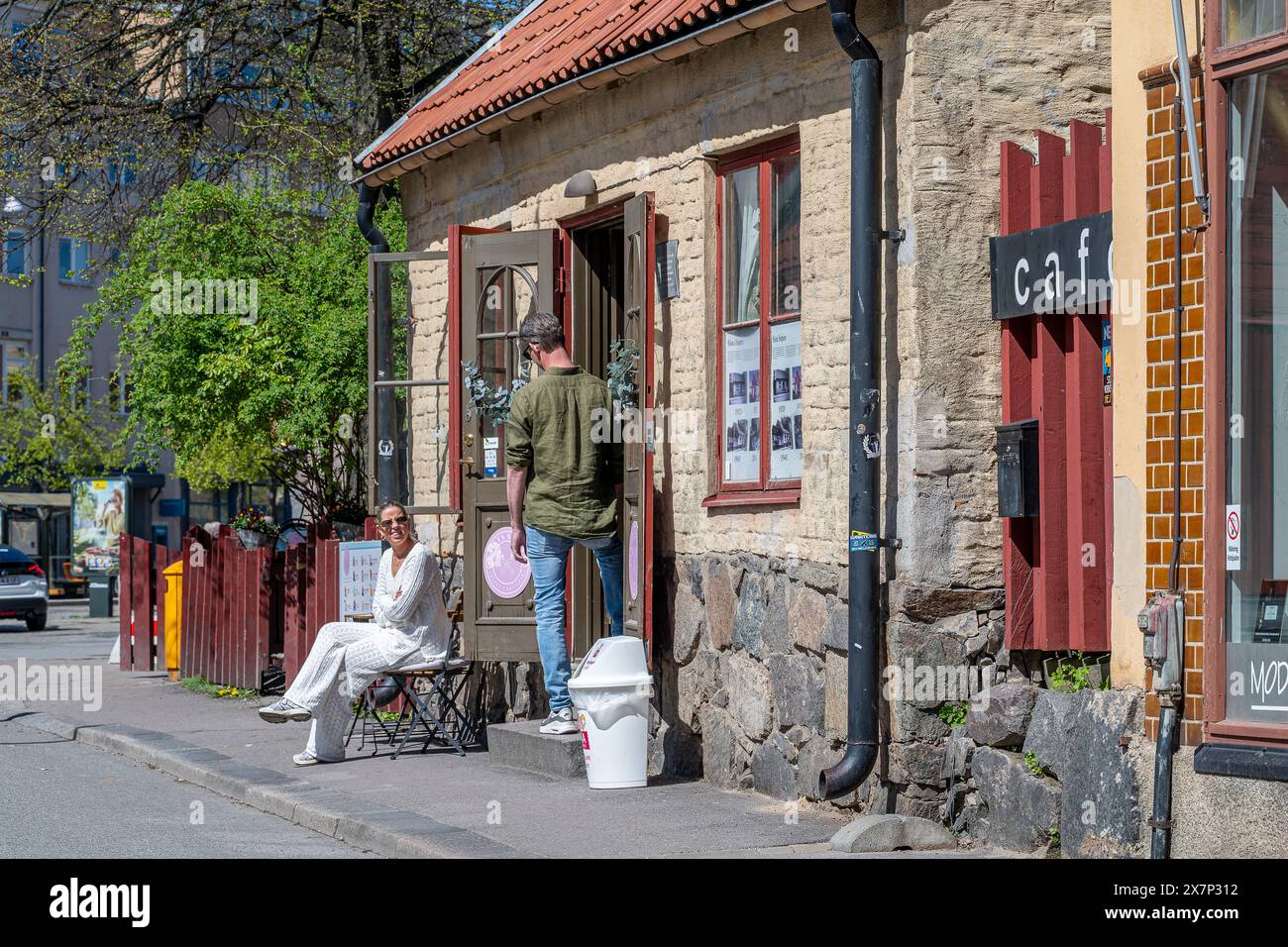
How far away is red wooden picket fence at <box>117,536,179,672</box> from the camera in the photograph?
18.4 meters

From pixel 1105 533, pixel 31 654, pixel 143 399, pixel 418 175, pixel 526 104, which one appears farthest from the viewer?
pixel 31 654

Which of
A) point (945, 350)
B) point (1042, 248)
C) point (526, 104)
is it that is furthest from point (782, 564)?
point (526, 104)

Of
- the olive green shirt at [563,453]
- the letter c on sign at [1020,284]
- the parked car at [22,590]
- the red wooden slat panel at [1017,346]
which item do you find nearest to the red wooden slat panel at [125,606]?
the olive green shirt at [563,453]

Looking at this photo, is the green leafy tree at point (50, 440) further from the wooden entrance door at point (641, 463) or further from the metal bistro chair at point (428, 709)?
the wooden entrance door at point (641, 463)

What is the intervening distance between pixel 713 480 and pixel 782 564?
1024 millimetres

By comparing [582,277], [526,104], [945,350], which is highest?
[526,104]

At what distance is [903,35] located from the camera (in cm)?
832

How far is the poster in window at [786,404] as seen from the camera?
30.3 ft

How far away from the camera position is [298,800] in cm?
915

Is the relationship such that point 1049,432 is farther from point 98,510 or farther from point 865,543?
point 98,510

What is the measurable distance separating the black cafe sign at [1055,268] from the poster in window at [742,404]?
1.84 meters

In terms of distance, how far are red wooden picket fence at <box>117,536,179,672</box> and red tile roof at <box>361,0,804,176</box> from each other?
6.30 metres

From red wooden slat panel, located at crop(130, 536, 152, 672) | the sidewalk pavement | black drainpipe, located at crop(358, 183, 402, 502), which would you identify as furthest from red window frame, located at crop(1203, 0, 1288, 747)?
red wooden slat panel, located at crop(130, 536, 152, 672)
